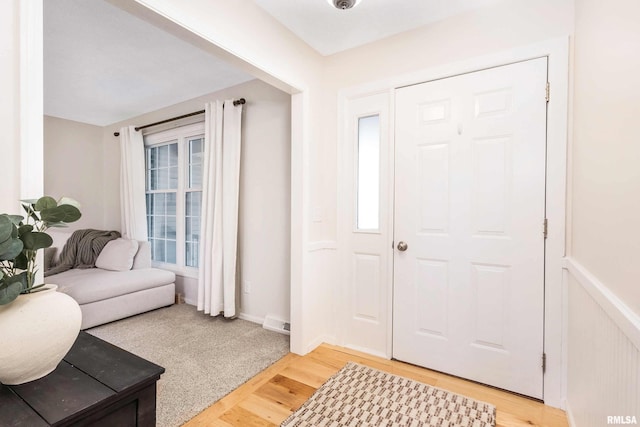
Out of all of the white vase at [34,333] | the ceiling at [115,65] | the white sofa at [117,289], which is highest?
the ceiling at [115,65]

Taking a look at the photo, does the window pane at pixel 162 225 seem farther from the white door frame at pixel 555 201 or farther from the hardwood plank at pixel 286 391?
the white door frame at pixel 555 201

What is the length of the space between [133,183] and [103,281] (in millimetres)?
1456

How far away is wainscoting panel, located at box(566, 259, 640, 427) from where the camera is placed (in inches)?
34.3

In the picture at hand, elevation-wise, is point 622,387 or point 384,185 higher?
point 384,185

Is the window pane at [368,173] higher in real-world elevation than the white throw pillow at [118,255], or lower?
higher

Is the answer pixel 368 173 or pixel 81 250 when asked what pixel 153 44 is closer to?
pixel 368 173

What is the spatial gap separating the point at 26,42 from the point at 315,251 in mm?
1944

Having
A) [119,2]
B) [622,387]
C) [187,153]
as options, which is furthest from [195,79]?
[622,387]

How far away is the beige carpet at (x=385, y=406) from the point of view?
1619 millimetres

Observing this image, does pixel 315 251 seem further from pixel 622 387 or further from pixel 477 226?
pixel 622 387

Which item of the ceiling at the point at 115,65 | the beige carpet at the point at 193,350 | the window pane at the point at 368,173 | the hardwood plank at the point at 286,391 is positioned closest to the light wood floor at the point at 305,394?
the hardwood plank at the point at 286,391

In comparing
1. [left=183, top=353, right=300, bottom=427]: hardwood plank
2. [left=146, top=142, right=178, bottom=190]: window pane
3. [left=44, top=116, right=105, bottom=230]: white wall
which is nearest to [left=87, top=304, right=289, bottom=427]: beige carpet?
[left=183, top=353, right=300, bottom=427]: hardwood plank

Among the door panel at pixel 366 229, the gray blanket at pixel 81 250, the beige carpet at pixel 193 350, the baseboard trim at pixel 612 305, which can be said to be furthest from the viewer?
the gray blanket at pixel 81 250

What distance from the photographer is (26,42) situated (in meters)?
1.00
